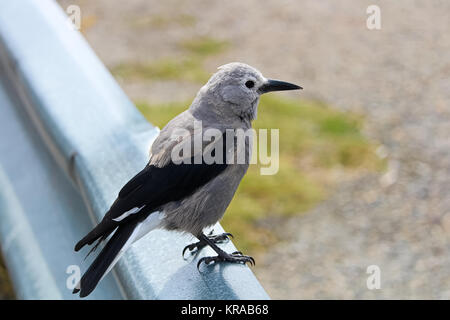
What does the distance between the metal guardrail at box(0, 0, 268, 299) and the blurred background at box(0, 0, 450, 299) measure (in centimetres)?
63

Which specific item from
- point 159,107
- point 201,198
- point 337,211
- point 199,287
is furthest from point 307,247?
point 199,287

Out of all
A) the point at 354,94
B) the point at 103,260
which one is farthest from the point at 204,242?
the point at 354,94

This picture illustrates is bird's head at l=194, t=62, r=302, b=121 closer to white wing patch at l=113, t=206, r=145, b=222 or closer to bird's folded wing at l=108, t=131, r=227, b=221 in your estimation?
bird's folded wing at l=108, t=131, r=227, b=221

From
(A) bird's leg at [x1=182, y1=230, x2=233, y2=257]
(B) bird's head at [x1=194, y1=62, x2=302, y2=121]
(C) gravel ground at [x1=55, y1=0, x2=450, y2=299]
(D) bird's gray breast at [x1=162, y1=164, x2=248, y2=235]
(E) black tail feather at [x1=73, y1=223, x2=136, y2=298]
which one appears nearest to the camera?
(E) black tail feather at [x1=73, y1=223, x2=136, y2=298]

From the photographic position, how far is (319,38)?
7.35 meters

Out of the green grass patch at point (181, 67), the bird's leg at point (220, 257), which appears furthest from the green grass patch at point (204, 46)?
the bird's leg at point (220, 257)

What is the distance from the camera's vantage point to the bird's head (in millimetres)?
2117

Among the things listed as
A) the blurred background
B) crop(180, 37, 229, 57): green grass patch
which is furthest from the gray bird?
crop(180, 37, 229, 57): green grass patch

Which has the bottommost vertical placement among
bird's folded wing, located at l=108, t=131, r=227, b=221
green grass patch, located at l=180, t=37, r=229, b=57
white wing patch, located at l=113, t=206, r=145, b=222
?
white wing patch, located at l=113, t=206, r=145, b=222

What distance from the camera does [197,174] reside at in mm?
2035

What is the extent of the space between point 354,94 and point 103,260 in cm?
518

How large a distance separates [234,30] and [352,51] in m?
1.39

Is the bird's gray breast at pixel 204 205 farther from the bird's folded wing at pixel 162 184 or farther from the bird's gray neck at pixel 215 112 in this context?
the bird's gray neck at pixel 215 112
